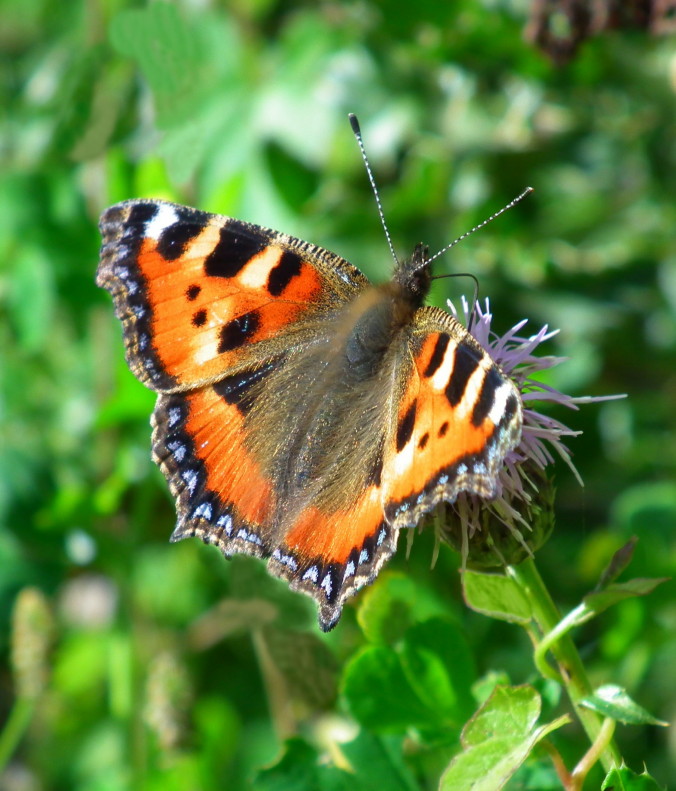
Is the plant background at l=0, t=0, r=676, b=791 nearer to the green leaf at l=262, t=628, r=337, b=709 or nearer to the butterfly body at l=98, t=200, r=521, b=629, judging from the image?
the green leaf at l=262, t=628, r=337, b=709

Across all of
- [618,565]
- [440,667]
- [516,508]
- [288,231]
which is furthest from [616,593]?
[288,231]

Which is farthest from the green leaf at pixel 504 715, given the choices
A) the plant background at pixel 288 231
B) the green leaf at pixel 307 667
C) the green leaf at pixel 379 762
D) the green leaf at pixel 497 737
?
the plant background at pixel 288 231

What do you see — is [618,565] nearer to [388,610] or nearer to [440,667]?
[440,667]

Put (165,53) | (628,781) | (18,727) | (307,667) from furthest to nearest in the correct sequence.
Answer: (165,53)
(18,727)
(307,667)
(628,781)

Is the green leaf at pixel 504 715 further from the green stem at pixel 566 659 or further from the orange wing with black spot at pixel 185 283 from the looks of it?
the orange wing with black spot at pixel 185 283

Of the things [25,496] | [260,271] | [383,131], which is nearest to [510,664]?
[260,271]
